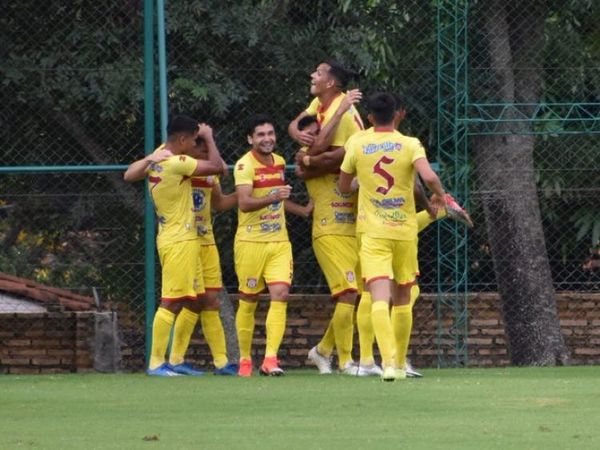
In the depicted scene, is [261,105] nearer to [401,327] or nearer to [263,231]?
[263,231]

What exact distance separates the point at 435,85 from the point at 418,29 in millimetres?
627

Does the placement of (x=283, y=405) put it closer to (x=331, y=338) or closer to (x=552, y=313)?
(x=331, y=338)

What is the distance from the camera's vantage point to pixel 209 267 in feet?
45.1

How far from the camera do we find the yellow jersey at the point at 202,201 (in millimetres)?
13633

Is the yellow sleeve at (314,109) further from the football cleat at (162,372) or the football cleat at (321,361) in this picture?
the football cleat at (162,372)

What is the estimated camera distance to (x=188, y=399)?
1083cm

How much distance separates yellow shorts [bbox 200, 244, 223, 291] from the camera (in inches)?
541

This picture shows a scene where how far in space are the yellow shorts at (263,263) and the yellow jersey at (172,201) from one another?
43 cm

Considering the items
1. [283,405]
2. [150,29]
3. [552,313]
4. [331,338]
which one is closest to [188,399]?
[283,405]

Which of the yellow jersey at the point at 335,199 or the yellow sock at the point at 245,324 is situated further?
the yellow sock at the point at 245,324

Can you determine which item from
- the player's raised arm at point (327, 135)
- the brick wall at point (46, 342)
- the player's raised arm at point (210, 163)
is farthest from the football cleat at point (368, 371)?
the brick wall at point (46, 342)

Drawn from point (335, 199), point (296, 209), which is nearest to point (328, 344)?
point (296, 209)

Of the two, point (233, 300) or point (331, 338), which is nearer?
point (331, 338)

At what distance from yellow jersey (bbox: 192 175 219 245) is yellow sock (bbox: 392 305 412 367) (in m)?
1.95
